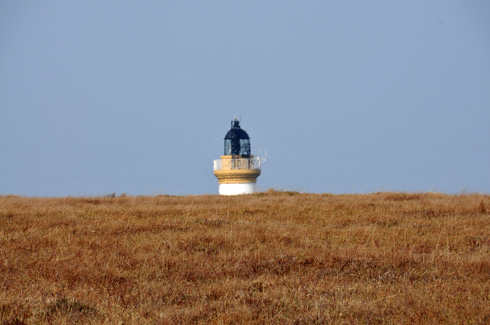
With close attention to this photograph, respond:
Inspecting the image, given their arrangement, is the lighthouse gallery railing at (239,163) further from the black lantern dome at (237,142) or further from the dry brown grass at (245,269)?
Result: the dry brown grass at (245,269)

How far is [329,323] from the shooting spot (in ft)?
18.1

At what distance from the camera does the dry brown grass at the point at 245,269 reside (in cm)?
598

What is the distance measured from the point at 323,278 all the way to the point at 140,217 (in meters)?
8.04

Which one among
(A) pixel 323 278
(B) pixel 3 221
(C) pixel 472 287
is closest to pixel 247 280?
(A) pixel 323 278

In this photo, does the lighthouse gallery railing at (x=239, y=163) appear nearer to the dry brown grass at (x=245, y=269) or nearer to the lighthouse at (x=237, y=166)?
the lighthouse at (x=237, y=166)

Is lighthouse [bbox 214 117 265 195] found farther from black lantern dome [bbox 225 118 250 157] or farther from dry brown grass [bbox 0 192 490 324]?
dry brown grass [bbox 0 192 490 324]

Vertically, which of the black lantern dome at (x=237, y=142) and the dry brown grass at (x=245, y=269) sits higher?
the black lantern dome at (x=237, y=142)

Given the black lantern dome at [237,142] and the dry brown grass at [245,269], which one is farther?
the black lantern dome at [237,142]

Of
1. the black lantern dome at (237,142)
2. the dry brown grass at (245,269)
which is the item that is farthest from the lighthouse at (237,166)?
the dry brown grass at (245,269)

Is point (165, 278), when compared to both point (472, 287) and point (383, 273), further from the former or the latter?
point (472, 287)

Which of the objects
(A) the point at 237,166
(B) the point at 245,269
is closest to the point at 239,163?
(A) the point at 237,166

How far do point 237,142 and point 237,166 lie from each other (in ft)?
9.45

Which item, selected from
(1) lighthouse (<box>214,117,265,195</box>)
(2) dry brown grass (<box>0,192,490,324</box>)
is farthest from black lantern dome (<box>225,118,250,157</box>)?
(2) dry brown grass (<box>0,192,490,324</box>)

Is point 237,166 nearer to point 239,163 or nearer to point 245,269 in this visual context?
point 239,163
